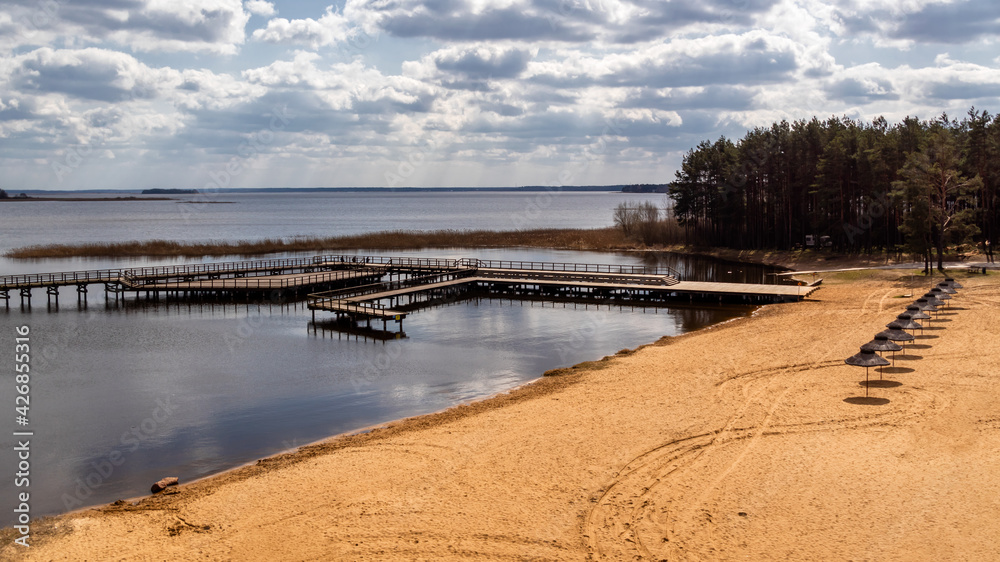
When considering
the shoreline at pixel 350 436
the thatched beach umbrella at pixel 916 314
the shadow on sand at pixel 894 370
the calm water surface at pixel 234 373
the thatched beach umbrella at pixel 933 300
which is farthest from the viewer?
the thatched beach umbrella at pixel 933 300

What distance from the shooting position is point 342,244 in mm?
99125

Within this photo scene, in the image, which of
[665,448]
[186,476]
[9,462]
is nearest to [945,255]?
[665,448]

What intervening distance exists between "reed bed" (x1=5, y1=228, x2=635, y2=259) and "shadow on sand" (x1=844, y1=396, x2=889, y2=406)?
73.6 meters

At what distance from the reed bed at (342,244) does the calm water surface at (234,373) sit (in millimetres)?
35510

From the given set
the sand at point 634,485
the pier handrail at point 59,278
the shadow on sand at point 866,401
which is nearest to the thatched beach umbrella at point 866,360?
the shadow on sand at point 866,401

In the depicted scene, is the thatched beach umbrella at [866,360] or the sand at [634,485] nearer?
the sand at [634,485]

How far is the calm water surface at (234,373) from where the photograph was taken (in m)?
21.8

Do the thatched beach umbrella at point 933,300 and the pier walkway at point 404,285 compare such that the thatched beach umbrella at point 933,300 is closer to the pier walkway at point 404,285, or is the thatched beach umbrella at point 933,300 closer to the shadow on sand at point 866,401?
the pier walkway at point 404,285

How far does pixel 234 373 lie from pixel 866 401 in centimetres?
2571

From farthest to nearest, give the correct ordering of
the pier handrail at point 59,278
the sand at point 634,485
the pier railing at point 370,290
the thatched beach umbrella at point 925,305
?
the pier handrail at point 59,278 < the pier railing at point 370,290 < the thatched beach umbrella at point 925,305 < the sand at point 634,485

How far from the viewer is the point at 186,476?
20344mm

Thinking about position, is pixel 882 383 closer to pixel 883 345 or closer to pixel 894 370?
pixel 883 345

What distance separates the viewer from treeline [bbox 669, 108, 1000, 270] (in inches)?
2112

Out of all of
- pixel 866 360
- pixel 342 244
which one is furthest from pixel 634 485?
pixel 342 244
